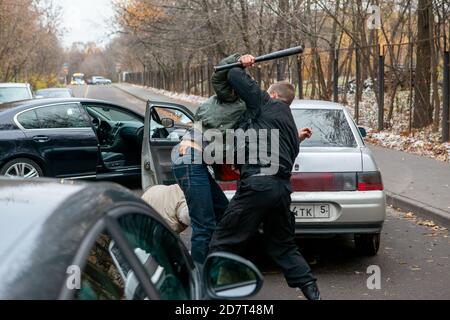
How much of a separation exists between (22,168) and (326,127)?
4881mm

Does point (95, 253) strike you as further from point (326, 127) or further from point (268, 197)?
point (326, 127)

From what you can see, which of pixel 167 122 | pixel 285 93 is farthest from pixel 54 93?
pixel 285 93

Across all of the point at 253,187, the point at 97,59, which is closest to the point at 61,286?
the point at 253,187

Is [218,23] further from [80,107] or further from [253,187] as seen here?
[253,187]

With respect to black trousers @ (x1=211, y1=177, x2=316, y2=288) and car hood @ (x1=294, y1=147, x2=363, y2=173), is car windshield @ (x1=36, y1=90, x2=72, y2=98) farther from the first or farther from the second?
black trousers @ (x1=211, y1=177, x2=316, y2=288)

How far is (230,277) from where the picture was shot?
9.45ft

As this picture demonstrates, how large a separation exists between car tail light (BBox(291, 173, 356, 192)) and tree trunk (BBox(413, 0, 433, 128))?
1103 centimetres

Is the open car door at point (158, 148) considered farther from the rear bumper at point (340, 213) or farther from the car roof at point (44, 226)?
the car roof at point (44, 226)

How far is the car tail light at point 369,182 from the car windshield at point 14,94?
14.0 m

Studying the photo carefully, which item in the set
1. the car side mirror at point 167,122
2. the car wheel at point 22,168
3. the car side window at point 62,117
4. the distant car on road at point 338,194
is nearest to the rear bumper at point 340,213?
the distant car on road at point 338,194

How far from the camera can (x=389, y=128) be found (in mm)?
17641

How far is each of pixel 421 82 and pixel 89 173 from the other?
992 cm

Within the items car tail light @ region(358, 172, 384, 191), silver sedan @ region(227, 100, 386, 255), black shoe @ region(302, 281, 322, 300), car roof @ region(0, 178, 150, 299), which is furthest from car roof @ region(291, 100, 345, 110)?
car roof @ region(0, 178, 150, 299)

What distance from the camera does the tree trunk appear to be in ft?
53.4
